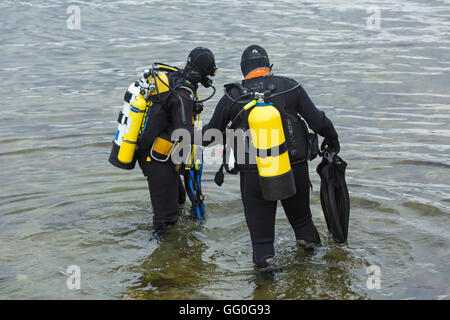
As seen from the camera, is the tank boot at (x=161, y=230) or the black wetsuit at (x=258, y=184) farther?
the tank boot at (x=161, y=230)

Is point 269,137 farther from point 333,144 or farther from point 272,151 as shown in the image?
point 333,144

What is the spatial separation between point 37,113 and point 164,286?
706 centimetres

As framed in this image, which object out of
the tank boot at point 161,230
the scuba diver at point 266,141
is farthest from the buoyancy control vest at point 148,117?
the tank boot at point 161,230

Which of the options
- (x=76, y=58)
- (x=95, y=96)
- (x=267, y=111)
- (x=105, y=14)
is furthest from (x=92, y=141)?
(x=105, y=14)

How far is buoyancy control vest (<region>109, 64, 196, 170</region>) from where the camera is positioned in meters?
5.62

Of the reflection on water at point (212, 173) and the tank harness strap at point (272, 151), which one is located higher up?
the tank harness strap at point (272, 151)

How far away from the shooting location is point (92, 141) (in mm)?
9914

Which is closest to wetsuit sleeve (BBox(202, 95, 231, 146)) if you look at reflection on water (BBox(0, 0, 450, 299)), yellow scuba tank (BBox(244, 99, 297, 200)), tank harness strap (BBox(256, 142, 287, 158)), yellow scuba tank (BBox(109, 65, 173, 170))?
yellow scuba tank (BBox(244, 99, 297, 200))

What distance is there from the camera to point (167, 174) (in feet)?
19.6

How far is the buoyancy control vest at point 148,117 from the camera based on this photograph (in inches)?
221

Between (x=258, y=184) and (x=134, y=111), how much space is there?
143 centimetres

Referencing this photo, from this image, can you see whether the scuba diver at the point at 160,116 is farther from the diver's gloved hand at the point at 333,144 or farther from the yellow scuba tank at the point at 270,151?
the diver's gloved hand at the point at 333,144

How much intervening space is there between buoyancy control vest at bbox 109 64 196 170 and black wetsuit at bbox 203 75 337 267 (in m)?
0.64

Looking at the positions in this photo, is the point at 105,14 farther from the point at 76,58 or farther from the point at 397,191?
the point at 397,191
